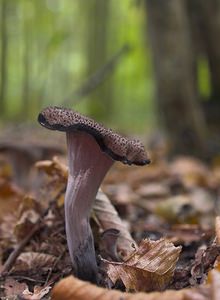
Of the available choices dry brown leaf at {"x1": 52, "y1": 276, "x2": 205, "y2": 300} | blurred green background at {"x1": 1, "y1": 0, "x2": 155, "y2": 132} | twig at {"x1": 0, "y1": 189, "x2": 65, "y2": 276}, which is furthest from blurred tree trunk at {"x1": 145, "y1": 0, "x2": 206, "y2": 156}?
dry brown leaf at {"x1": 52, "y1": 276, "x2": 205, "y2": 300}

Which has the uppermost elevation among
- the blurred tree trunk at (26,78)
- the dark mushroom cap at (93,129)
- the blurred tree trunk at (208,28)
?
the blurred tree trunk at (208,28)

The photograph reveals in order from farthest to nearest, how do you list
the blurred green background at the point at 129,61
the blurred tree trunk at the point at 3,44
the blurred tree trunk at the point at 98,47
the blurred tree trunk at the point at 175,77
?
the blurred tree trunk at the point at 98,47
the blurred tree trunk at the point at 3,44
the blurred green background at the point at 129,61
the blurred tree trunk at the point at 175,77

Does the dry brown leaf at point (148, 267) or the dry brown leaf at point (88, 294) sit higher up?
the dry brown leaf at point (88, 294)

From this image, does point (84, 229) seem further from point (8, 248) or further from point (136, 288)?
point (8, 248)

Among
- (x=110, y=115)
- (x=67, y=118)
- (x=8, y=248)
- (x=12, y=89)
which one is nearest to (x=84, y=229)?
(x=67, y=118)

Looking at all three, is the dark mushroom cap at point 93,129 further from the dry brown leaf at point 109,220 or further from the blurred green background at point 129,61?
the blurred green background at point 129,61

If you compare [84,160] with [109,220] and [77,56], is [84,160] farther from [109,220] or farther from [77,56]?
[77,56]

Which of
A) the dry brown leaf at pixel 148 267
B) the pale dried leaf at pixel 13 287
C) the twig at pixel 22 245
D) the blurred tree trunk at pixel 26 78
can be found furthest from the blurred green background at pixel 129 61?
the dry brown leaf at pixel 148 267
